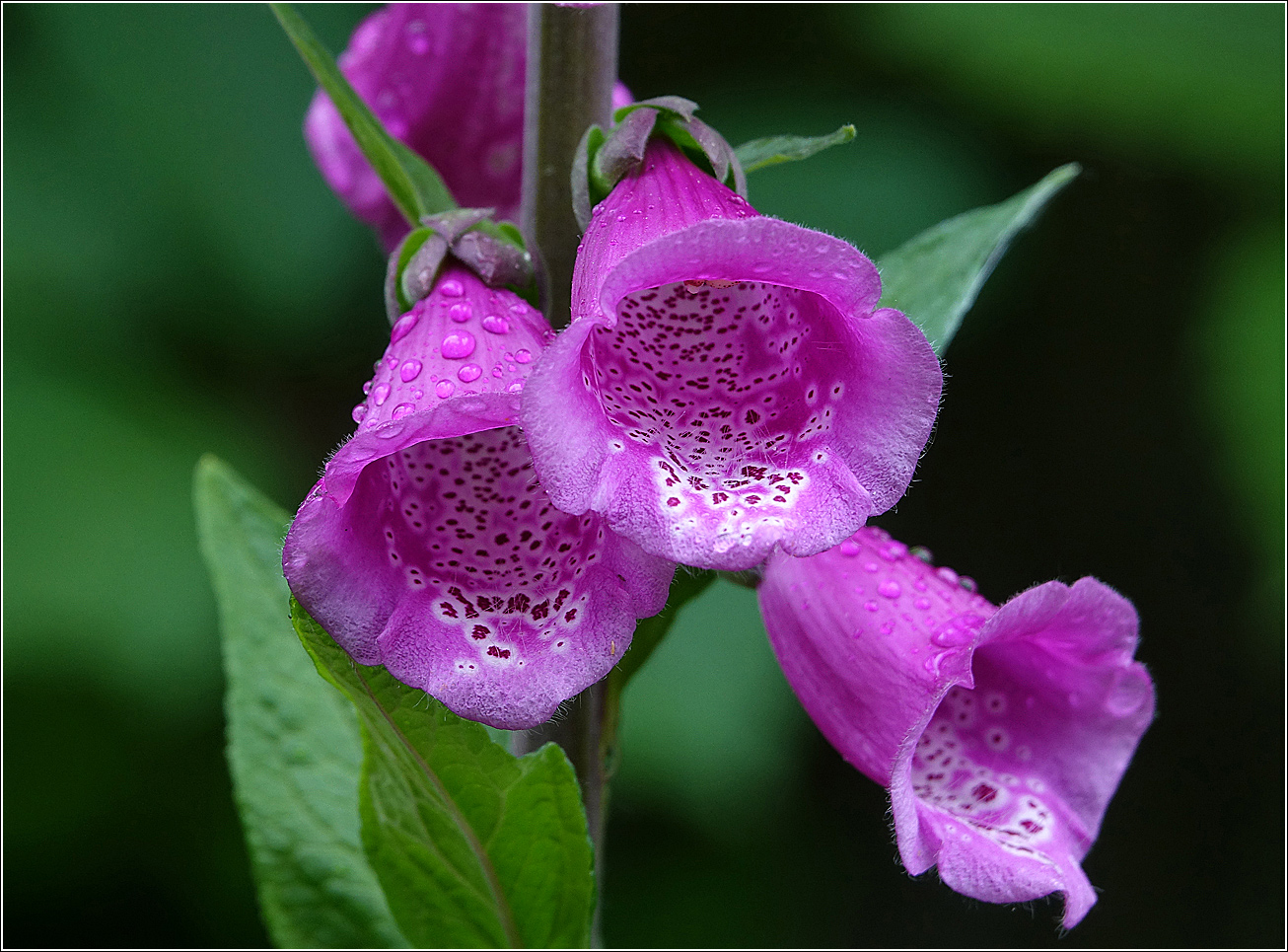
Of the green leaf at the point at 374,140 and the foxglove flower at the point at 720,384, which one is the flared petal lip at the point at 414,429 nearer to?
the foxglove flower at the point at 720,384

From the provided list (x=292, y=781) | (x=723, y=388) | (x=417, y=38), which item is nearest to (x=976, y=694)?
(x=723, y=388)

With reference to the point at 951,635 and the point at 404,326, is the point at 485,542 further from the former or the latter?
the point at 951,635

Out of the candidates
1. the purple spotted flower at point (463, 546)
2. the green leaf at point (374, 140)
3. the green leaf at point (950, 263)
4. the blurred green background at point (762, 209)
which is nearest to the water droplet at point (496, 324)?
the purple spotted flower at point (463, 546)

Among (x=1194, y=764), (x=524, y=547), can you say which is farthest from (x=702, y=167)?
(x=1194, y=764)

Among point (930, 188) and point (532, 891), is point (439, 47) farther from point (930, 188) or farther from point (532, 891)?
point (930, 188)

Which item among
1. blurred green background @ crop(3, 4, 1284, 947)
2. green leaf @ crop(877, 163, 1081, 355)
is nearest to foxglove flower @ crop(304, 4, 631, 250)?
green leaf @ crop(877, 163, 1081, 355)

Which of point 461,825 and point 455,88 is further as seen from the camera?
point 455,88
